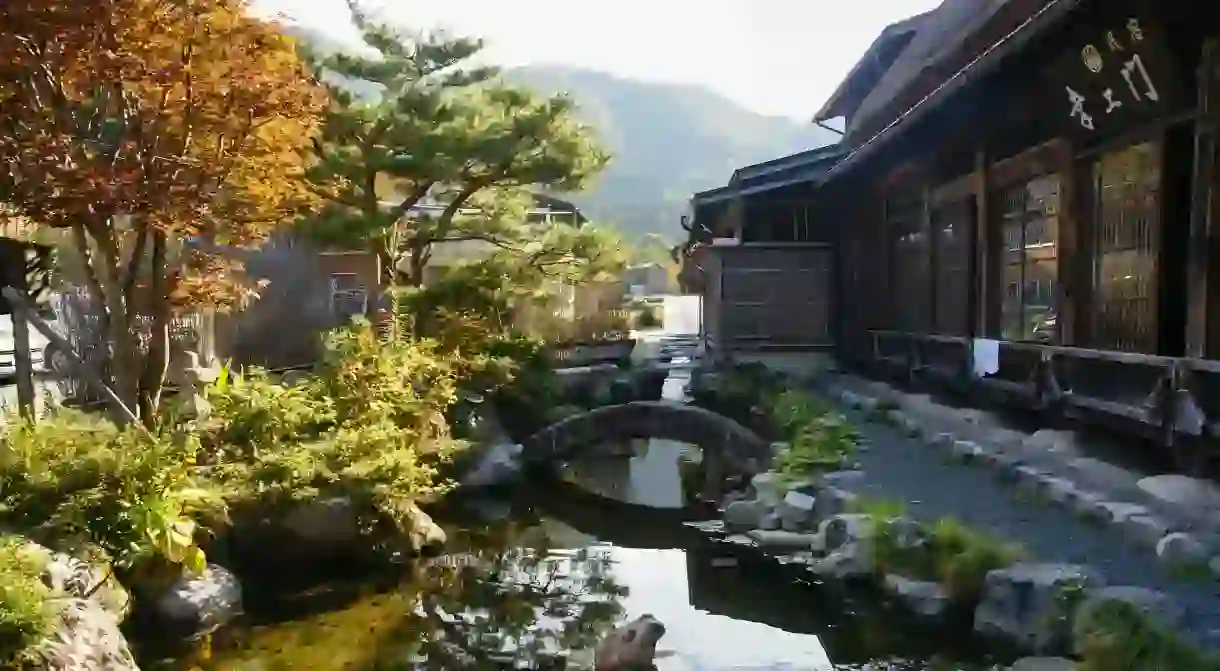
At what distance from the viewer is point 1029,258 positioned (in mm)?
11047

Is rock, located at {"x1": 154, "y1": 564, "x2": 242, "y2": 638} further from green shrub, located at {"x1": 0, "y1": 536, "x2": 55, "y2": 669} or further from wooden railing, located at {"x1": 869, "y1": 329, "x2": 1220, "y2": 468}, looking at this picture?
wooden railing, located at {"x1": 869, "y1": 329, "x2": 1220, "y2": 468}

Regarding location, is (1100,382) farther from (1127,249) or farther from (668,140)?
(668,140)

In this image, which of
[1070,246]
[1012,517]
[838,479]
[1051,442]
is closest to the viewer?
[1012,517]

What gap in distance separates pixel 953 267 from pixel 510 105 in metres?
8.76

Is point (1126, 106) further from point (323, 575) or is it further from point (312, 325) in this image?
point (312, 325)

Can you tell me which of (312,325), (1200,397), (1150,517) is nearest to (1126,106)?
(1200,397)

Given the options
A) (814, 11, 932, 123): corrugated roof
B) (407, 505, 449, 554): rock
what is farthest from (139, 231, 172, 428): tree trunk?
(814, 11, 932, 123): corrugated roof

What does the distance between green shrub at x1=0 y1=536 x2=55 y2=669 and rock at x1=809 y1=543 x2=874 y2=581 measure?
245 inches

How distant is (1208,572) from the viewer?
609cm

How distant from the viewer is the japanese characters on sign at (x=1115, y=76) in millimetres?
7461

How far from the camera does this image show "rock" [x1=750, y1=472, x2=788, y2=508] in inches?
442

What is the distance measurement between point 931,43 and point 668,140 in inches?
5152

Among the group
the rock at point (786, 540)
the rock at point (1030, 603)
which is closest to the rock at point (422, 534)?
the rock at point (786, 540)

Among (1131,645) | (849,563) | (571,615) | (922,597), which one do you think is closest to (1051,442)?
(849,563)
